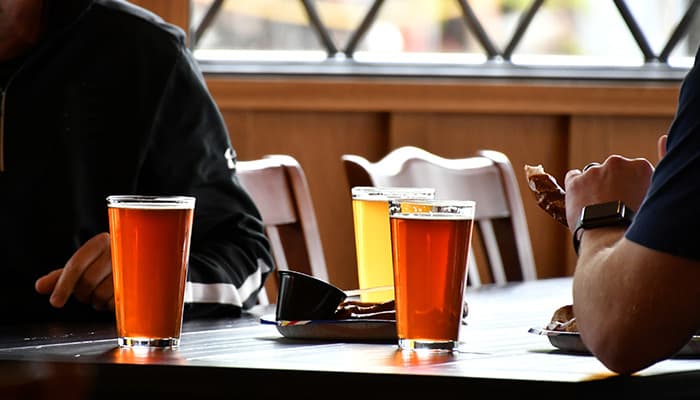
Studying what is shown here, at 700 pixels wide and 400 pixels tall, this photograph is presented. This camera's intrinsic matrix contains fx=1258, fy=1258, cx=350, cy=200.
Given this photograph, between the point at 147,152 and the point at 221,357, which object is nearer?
the point at 221,357

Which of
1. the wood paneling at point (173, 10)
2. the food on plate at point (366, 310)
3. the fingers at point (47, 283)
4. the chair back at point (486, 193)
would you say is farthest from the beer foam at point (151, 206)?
the wood paneling at point (173, 10)

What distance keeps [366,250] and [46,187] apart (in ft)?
2.15

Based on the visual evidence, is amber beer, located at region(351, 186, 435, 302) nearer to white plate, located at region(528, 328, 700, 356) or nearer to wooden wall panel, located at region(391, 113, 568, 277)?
white plate, located at region(528, 328, 700, 356)

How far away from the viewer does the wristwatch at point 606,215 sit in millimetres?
1187

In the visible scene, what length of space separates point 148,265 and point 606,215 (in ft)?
1.41

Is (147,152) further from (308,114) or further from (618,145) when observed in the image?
(618,145)

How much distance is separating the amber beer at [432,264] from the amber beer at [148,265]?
20cm

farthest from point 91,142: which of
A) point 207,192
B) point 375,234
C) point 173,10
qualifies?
point 173,10

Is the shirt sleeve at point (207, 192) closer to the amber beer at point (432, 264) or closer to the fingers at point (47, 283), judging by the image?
the fingers at point (47, 283)

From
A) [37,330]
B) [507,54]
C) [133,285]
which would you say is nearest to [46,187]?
[37,330]

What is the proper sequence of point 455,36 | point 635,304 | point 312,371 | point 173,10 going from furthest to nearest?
1. point 455,36
2. point 173,10
3. point 635,304
4. point 312,371

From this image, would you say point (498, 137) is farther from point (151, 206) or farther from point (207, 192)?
point (151, 206)

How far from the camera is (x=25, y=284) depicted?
71.1 inches

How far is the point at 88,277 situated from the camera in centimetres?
145
